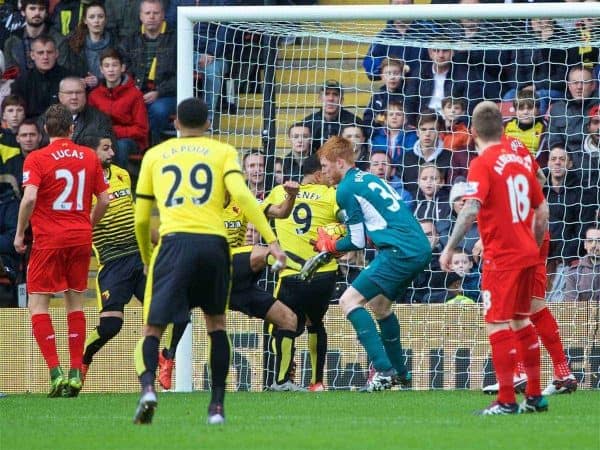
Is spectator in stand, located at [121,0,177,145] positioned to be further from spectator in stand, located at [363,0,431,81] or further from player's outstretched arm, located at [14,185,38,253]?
player's outstretched arm, located at [14,185,38,253]

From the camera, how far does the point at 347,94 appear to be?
14.6m

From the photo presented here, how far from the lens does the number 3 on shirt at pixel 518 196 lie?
28.4 ft

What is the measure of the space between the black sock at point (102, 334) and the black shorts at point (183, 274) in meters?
3.92

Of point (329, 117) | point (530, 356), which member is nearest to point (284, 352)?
point (329, 117)

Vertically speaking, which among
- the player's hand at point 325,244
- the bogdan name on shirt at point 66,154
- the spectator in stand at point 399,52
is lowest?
the player's hand at point 325,244

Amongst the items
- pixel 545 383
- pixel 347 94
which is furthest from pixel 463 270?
pixel 347 94

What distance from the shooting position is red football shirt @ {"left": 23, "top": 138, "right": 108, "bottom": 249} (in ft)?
37.1

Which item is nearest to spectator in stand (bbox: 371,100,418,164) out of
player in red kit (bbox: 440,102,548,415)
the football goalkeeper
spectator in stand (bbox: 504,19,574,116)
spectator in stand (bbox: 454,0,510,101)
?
spectator in stand (bbox: 454,0,510,101)

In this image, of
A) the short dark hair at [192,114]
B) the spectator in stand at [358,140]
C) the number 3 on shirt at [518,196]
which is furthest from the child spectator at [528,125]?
the short dark hair at [192,114]

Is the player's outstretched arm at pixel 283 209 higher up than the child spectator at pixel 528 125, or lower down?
lower down

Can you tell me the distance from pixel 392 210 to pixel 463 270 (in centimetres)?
258

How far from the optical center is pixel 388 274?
36.7 ft

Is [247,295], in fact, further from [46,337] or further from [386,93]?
[386,93]

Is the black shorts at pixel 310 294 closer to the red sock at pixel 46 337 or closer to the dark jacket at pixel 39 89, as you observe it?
the red sock at pixel 46 337
